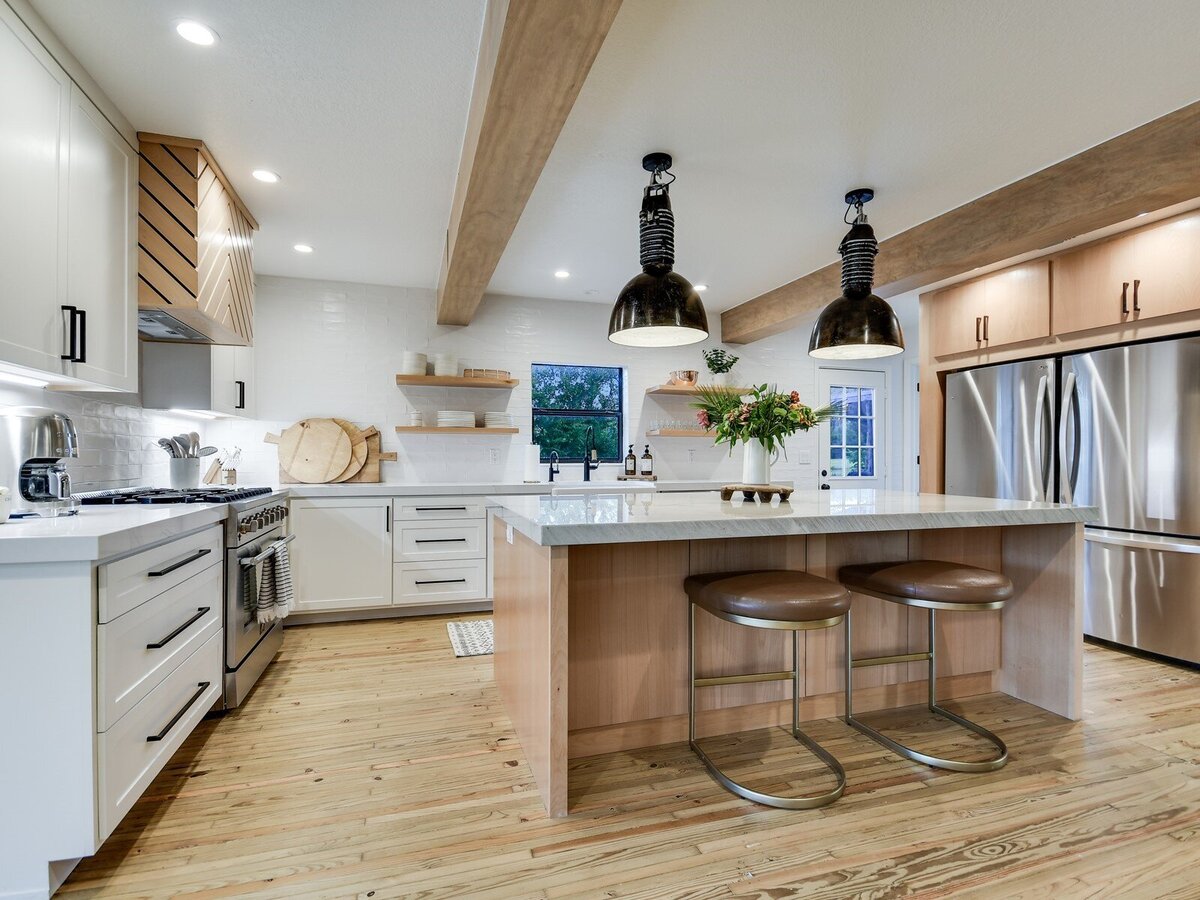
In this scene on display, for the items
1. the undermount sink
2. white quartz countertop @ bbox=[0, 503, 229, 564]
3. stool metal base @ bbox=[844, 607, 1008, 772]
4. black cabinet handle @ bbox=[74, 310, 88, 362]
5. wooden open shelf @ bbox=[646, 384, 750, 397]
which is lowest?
stool metal base @ bbox=[844, 607, 1008, 772]

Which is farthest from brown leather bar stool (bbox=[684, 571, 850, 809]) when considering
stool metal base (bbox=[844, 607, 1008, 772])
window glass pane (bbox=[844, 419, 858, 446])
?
window glass pane (bbox=[844, 419, 858, 446])

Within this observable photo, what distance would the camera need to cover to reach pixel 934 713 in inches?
101

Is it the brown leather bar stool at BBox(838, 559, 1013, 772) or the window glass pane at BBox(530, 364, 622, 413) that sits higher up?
the window glass pane at BBox(530, 364, 622, 413)

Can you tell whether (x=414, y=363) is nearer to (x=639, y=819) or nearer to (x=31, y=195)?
(x=31, y=195)

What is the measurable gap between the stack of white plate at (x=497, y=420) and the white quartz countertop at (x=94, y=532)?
2.72 meters

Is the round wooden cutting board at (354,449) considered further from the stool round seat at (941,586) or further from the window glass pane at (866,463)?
the window glass pane at (866,463)

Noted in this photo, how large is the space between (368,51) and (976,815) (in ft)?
10.1

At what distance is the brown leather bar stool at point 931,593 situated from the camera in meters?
2.10

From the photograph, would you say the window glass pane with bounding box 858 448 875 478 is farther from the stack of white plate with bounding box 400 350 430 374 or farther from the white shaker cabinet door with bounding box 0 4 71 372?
the white shaker cabinet door with bounding box 0 4 71 372

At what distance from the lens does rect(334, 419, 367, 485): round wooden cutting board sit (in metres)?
4.49

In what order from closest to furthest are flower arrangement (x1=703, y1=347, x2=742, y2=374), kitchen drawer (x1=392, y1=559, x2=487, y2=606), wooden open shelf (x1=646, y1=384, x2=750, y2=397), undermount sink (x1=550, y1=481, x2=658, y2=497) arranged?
kitchen drawer (x1=392, y1=559, x2=487, y2=606) < undermount sink (x1=550, y1=481, x2=658, y2=497) < wooden open shelf (x1=646, y1=384, x2=750, y2=397) < flower arrangement (x1=703, y1=347, x2=742, y2=374)

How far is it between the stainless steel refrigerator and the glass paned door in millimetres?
2066

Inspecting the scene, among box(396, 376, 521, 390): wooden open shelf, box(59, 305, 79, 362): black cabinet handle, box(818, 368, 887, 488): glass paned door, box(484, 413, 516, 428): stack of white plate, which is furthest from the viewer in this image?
box(818, 368, 887, 488): glass paned door

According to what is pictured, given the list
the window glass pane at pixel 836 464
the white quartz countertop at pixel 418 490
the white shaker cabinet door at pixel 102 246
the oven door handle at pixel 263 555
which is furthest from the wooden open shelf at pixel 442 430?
the window glass pane at pixel 836 464
